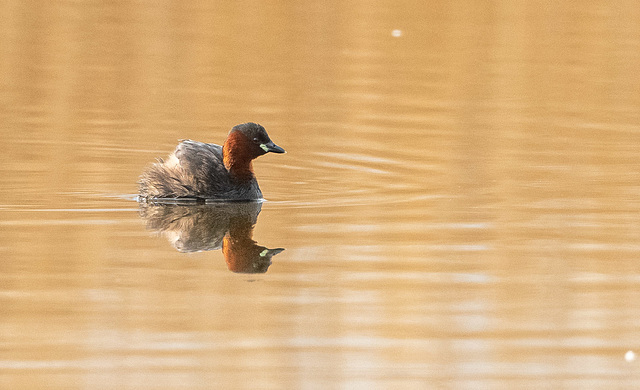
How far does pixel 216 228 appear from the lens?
30.1 feet

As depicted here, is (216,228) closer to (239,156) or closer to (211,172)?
(211,172)

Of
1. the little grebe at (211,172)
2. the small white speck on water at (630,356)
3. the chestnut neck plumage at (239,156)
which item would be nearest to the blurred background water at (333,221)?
the small white speck on water at (630,356)

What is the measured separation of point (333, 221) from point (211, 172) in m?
1.35

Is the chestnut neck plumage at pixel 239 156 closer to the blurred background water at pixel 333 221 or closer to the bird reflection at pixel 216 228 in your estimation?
the bird reflection at pixel 216 228

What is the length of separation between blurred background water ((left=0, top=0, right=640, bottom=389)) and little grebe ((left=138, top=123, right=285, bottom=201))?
0.30m

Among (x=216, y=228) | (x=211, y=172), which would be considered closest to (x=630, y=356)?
(x=216, y=228)

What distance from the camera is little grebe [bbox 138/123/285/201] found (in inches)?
398

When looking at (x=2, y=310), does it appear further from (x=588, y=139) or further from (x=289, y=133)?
(x=588, y=139)

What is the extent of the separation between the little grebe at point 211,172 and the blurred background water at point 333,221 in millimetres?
296

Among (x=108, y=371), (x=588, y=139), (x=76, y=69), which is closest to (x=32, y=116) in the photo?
(x=76, y=69)

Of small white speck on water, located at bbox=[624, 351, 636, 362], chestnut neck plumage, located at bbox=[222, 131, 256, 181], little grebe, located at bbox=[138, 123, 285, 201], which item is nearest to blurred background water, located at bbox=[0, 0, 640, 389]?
small white speck on water, located at bbox=[624, 351, 636, 362]

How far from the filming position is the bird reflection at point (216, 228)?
819cm

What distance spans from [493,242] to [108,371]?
3.59 metres

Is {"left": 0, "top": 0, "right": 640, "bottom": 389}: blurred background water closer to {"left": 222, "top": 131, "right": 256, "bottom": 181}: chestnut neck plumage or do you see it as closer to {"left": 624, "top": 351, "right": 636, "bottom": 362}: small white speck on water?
{"left": 624, "top": 351, "right": 636, "bottom": 362}: small white speck on water
